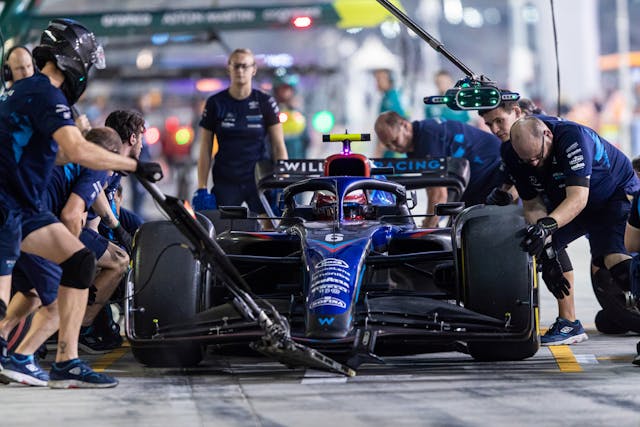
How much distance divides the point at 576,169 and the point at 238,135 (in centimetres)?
406

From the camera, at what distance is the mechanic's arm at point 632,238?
332 inches

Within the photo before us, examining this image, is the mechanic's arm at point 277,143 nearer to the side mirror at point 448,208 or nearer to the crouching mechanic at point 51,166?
the side mirror at point 448,208

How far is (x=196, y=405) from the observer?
688 cm

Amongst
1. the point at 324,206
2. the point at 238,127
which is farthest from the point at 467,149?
the point at 324,206

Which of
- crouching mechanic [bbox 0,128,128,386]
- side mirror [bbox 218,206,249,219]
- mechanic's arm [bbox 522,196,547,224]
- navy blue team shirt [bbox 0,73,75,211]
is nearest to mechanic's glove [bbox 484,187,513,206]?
mechanic's arm [bbox 522,196,547,224]

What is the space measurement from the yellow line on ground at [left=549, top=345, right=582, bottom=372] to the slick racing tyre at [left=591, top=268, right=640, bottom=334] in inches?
29.4

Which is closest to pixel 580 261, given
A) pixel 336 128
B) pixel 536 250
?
pixel 536 250

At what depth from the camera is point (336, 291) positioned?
7.51 m

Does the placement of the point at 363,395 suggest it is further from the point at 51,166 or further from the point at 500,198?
the point at 500,198

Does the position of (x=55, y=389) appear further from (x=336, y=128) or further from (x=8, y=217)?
(x=336, y=128)

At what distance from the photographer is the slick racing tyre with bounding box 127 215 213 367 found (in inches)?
308

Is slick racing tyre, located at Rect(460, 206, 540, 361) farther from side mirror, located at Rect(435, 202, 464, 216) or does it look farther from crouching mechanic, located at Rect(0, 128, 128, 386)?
crouching mechanic, located at Rect(0, 128, 128, 386)

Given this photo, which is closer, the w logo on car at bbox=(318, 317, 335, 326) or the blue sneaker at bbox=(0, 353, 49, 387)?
the w logo on car at bbox=(318, 317, 335, 326)

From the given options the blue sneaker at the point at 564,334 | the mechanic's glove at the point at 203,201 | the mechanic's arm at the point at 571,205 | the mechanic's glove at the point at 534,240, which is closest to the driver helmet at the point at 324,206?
the mechanic's arm at the point at 571,205
